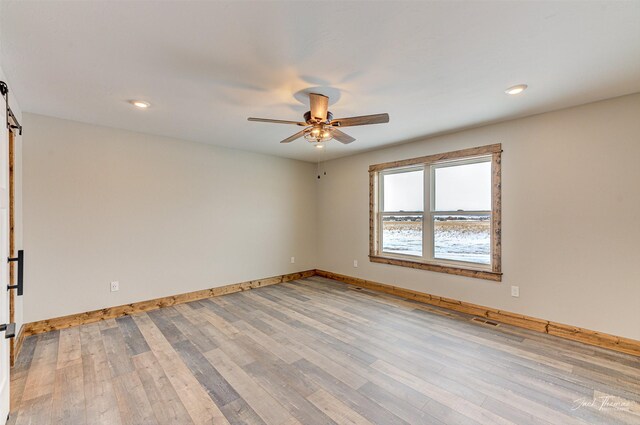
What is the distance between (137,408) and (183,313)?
1946mm

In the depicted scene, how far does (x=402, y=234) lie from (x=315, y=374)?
3.07m

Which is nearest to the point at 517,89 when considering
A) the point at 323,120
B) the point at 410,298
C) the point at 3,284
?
the point at 323,120

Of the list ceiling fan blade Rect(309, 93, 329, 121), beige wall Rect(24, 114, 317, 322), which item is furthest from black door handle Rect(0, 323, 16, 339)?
ceiling fan blade Rect(309, 93, 329, 121)

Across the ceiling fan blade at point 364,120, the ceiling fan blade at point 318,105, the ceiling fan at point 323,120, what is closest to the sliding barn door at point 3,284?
the ceiling fan at point 323,120

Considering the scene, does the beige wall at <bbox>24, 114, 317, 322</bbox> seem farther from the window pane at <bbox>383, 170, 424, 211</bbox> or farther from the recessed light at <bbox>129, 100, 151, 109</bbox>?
the window pane at <bbox>383, 170, 424, 211</bbox>

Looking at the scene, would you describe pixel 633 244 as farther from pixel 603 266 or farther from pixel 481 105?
pixel 481 105

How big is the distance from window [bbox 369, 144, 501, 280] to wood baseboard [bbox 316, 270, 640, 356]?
0.45m

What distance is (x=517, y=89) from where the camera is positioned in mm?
2598

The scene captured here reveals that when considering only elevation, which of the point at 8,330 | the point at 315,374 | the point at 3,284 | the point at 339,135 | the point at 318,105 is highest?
the point at 318,105

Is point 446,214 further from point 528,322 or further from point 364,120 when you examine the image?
point 364,120

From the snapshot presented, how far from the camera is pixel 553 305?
3.17 m

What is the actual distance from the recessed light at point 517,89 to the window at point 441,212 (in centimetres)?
109

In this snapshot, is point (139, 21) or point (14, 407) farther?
point (14, 407)

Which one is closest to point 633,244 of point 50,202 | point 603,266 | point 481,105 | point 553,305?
point 603,266
